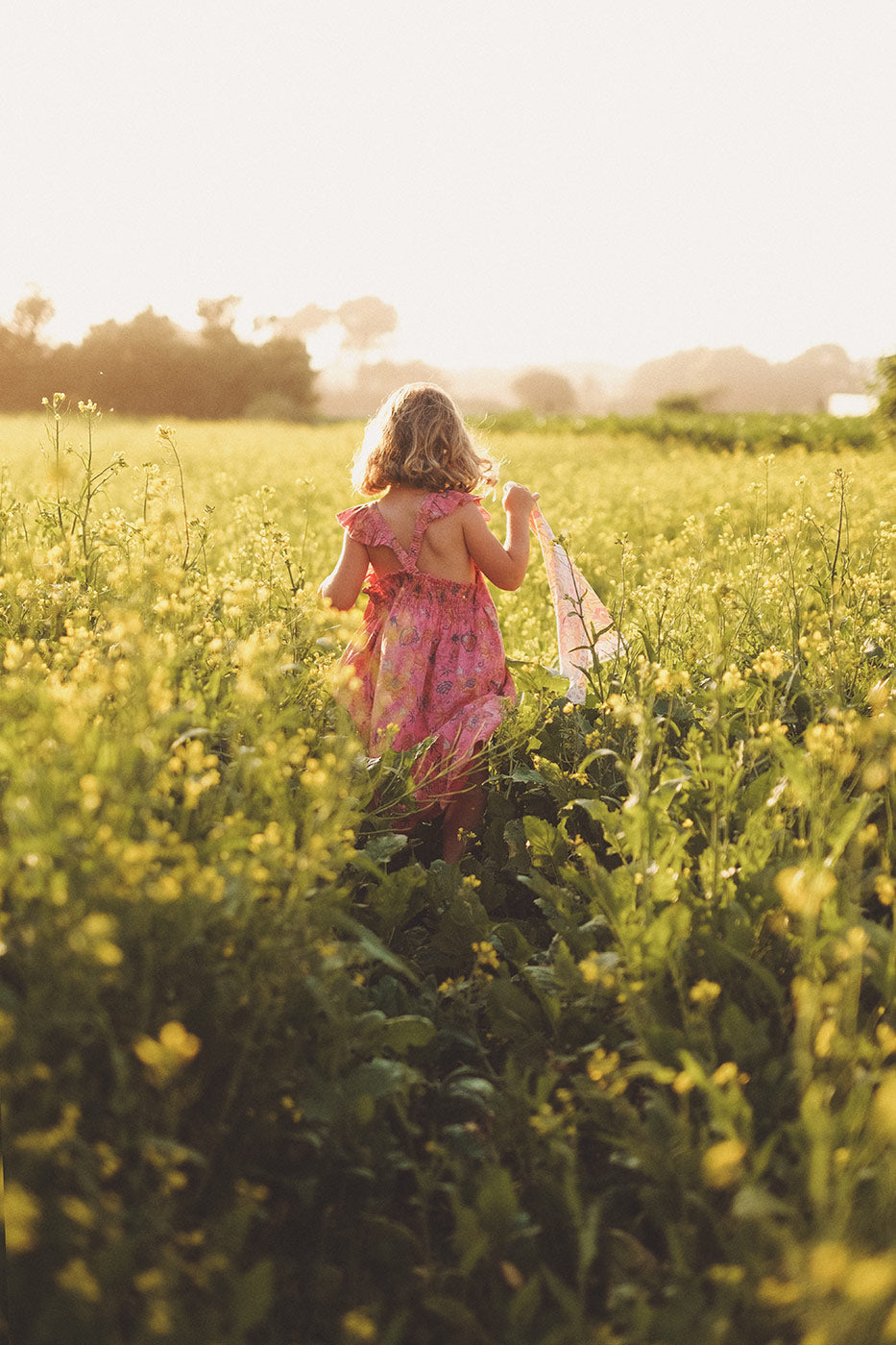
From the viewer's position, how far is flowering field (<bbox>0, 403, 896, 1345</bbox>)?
1.36 meters

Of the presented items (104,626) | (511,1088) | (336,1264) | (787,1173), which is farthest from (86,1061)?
(104,626)

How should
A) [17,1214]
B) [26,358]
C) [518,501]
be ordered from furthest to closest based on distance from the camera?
1. [26,358]
2. [518,501]
3. [17,1214]

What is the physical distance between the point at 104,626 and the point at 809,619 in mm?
2276

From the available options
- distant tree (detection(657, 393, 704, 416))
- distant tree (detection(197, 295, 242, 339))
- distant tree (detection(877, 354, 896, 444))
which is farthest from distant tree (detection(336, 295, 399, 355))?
A: distant tree (detection(877, 354, 896, 444))

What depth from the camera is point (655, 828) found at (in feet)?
7.18

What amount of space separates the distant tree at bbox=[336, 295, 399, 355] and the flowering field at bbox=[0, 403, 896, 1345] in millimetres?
86095

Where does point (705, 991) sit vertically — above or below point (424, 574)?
below

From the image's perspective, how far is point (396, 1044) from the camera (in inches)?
78.2

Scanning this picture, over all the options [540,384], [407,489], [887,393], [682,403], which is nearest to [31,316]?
[682,403]

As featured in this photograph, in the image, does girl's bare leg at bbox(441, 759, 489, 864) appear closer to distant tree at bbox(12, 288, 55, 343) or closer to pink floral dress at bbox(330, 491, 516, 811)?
pink floral dress at bbox(330, 491, 516, 811)

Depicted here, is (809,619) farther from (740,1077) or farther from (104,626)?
(104,626)

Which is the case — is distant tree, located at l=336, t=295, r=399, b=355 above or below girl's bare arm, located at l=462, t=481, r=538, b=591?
above

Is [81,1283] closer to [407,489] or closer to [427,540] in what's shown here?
[427,540]

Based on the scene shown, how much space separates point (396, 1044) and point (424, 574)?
1.78 m
